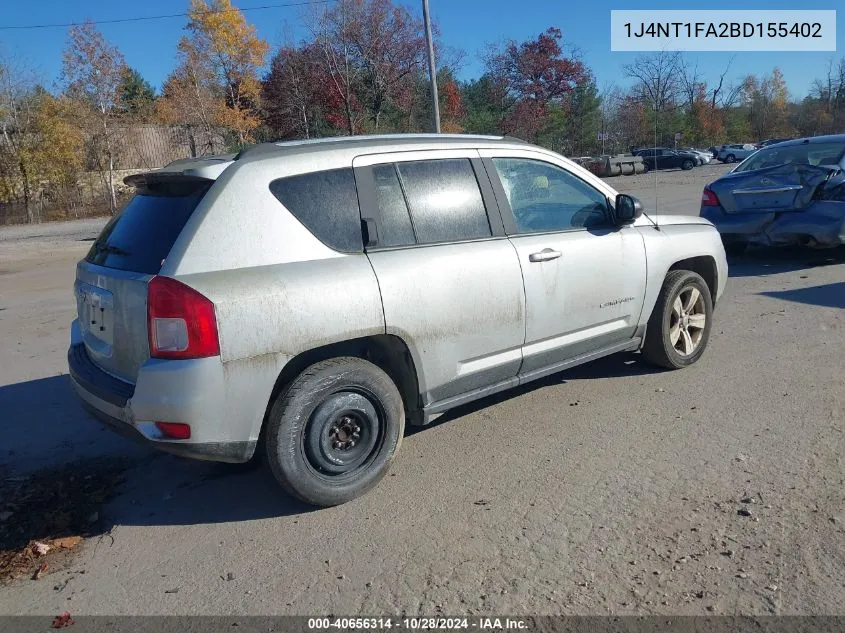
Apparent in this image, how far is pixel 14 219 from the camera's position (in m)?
32.8

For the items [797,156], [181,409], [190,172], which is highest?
[190,172]

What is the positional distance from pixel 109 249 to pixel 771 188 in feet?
26.2

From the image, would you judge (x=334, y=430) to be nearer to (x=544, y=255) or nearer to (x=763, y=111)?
(x=544, y=255)

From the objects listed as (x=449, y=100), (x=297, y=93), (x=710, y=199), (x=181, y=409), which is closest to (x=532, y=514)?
(x=181, y=409)

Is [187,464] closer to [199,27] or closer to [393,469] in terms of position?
[393,469]

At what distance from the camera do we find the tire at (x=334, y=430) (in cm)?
348

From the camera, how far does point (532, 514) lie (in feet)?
11.5

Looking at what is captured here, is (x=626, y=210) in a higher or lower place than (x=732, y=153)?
lower

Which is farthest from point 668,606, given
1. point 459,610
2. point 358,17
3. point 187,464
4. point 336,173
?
point 358,17


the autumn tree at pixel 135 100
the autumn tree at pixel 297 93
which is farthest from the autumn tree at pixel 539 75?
the autumn tree at pixel 135 100

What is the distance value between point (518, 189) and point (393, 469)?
1.92 meters

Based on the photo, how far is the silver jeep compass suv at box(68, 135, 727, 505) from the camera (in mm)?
3289

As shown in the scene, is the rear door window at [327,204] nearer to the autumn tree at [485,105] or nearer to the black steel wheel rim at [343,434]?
the black steel wheel rim at [343,434]

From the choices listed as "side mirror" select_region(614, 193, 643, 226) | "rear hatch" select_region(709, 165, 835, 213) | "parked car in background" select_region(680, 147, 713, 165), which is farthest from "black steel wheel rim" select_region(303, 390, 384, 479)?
"parked car in background" select_region(680, 147, 713, 165)
